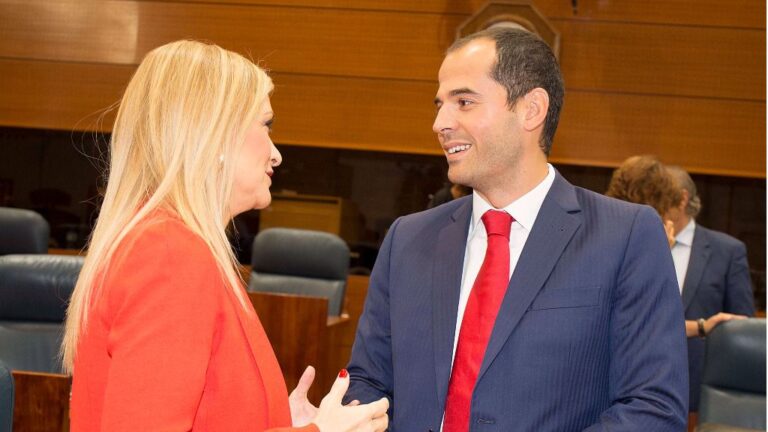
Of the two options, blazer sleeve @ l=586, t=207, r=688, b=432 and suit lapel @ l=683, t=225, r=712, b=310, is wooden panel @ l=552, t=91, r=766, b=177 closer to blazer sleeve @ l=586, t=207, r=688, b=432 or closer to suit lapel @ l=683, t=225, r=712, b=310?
suit lapel @ l=683, t=225, r=712, b=310

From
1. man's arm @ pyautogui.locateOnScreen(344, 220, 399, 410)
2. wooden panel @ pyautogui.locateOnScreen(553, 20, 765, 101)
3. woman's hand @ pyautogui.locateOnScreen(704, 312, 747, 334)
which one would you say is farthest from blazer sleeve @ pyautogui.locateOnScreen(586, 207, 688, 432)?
wooden panel @ pyautogui.locateOnScreen(553, 20, 765, 101)


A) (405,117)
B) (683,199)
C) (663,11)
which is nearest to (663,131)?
(663,11)

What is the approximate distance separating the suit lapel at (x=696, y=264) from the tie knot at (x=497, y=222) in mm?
2482

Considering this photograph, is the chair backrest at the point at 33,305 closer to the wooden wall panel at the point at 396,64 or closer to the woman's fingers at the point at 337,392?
the woman's fingers at the point at 337,392

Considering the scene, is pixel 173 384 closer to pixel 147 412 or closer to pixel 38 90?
pixel 147 412

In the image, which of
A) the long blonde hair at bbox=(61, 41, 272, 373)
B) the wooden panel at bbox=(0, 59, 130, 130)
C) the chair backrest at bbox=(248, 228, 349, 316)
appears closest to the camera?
the long blonde hair at bbox=(61, 41, 272, 373)

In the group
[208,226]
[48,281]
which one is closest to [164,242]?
[208,226]

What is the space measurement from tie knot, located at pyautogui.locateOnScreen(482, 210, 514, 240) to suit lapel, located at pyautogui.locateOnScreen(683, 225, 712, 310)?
8.14ft

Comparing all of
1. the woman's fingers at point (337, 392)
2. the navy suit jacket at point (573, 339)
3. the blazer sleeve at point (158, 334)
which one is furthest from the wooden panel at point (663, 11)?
the blazer sleeve at point (158, 334)

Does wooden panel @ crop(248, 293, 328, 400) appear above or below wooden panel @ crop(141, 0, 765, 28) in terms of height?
below

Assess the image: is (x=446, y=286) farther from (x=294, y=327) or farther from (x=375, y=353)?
(x=294, y=327)

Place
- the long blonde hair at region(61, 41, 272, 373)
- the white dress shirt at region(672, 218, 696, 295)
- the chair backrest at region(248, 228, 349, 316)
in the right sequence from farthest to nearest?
the chair backrest at region(248, 228, 349, 316), the white dress shirt at region(672, 218, 696, 295), the long blonde hair at region(61, 41, 272, 373)

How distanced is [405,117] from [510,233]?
503cm

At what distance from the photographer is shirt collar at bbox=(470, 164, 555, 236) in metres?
1.99
